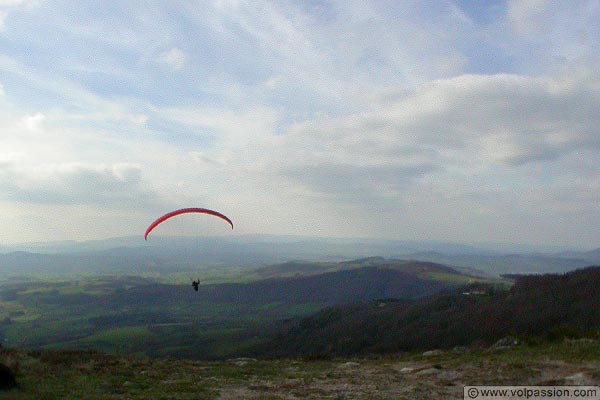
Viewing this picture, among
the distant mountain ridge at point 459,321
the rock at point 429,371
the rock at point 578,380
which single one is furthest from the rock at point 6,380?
the distant mountain ridge at point 459,321

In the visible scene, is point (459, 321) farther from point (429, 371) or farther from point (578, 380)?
point (578, 380)

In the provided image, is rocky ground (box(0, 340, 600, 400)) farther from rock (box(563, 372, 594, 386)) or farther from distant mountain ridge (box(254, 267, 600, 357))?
distant mountain ridge (box(254, 267, 600, 357))

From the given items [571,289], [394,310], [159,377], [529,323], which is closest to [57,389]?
[159,377]

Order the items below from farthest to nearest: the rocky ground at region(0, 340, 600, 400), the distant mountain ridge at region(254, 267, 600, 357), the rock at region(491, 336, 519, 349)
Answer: the distant mountain ridge at region(254, 267, 600, 357)
the rock at region(491, 336, 519, 349)
the rocky ground at region(0, 340, 600, 400)

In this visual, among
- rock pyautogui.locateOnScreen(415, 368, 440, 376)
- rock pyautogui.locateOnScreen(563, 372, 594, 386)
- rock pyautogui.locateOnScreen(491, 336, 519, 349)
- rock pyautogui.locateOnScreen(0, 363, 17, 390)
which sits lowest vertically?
rock pyautogui.locateOnScreen(491, 336, 519, 349)

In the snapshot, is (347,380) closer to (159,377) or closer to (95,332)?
(159,377)

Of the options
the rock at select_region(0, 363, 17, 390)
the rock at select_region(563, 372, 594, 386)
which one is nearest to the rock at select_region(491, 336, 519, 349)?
the rock at select_region(563, 372, 594, 386)

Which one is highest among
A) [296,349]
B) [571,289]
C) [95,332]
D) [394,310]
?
[571,289]

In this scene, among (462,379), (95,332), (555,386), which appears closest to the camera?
(555,386)
